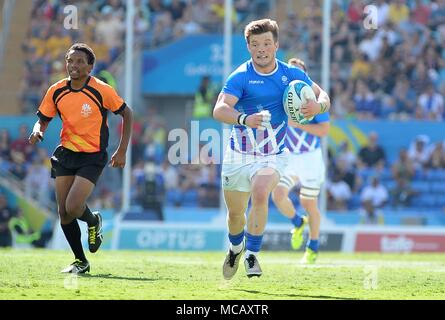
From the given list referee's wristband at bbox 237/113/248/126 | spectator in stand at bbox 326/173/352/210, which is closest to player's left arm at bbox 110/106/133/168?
referee's wristband at bbox 237/113/248/126

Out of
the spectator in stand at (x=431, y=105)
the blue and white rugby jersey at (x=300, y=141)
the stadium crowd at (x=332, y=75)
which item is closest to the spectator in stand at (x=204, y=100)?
the stadium crowd at (x=332, y=75)

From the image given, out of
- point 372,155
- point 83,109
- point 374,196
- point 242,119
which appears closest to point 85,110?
point 83,109

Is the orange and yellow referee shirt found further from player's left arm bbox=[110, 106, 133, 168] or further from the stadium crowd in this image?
the stadium crowd

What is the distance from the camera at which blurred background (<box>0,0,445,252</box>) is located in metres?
20.5

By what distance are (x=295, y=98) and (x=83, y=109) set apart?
2254 millimetres

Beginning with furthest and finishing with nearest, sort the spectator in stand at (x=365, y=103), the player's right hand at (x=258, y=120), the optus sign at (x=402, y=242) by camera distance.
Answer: the spectator in stand at (x=365, y=103), the optus sign at (x=402, y=242), the player's right hand at (x=258, y=120)

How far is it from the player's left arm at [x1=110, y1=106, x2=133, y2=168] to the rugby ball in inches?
71.5

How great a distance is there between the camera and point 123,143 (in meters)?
10.2

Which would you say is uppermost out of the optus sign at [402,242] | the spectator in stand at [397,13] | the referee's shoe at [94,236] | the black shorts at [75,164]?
the spectator in stand at [397,13]

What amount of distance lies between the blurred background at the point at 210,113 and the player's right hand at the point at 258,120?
10861 millimetres

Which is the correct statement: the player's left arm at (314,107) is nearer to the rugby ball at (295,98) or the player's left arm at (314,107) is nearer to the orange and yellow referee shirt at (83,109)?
the rugby ball at (295,98)

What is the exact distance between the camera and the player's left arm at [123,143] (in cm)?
1016
